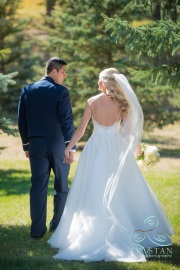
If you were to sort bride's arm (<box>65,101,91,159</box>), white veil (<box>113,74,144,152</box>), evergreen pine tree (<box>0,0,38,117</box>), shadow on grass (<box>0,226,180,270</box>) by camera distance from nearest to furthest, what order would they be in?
shadow on grass (<box>0,226,180,270</box>), bride's arm (<box>65,101,91,159</box>), white veil (<box>113,74,144,152</box>), evergreen pine tree (<box>0,0,38,117</box>)

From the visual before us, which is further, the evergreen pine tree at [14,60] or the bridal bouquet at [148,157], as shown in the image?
the evergreen pine tree at [14,60]

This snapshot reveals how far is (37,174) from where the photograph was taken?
7.18m

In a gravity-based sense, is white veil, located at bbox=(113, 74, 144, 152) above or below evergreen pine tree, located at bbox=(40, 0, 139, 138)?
above

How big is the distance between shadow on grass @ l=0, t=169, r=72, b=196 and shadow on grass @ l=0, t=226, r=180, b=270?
413cm

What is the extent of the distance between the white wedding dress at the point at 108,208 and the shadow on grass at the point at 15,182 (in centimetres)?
440

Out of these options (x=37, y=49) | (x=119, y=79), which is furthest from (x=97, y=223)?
(x=37, y=49)

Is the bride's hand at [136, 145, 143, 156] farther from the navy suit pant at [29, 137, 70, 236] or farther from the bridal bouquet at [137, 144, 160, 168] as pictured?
the navy suit pant at [29, 137, 70, 236]

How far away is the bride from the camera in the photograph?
6570 millimetres

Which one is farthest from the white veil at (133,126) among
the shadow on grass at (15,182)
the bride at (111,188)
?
the shadow on grass at (15,182)

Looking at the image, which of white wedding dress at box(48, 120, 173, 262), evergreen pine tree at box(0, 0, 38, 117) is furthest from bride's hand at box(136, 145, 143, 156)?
evergreen pine tree at box(0, 0, 38, 117)

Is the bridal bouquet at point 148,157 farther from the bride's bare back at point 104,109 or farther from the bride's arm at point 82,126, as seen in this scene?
the bride's arm at point 82,126

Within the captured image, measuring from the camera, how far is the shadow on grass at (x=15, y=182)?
11523 mm

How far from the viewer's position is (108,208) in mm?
6578

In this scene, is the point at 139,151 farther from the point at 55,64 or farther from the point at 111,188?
the point at 55,64
